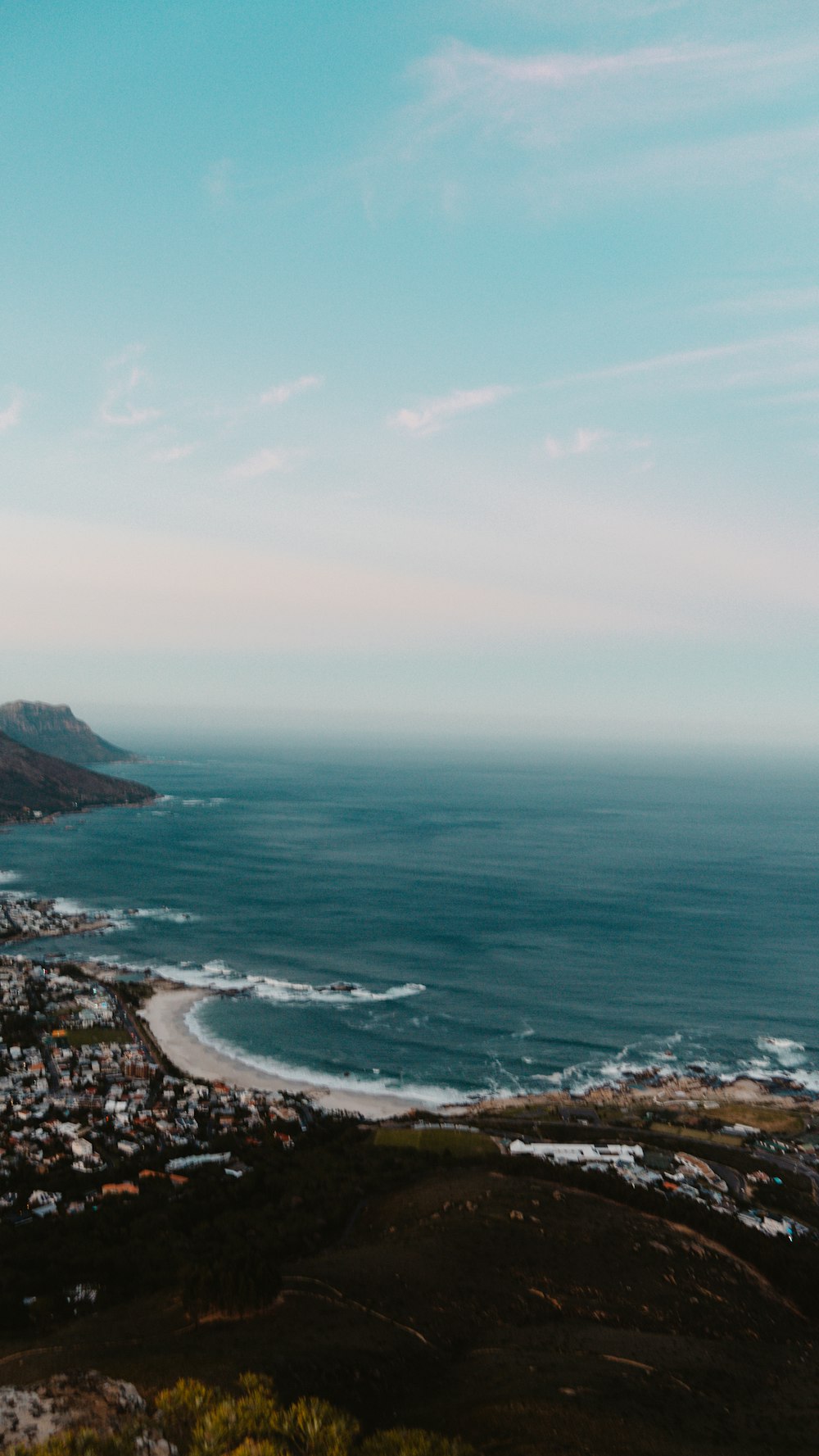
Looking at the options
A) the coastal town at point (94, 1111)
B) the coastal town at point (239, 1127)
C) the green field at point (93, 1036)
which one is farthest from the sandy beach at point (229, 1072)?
the green field at point (93, 1036)

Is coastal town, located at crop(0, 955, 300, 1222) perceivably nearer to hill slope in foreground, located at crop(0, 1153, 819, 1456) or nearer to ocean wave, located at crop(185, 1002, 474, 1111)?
ocean wave, located at crop(185, 1002, 474, 1111)

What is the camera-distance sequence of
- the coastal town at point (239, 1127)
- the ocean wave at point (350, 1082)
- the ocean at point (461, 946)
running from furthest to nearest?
the ocean at point (461, 946)
the ocean wave at point (350, 1082)
the coastal town at point (239, 1127)

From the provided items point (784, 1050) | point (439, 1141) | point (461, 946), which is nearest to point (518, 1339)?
point (439, 1141)

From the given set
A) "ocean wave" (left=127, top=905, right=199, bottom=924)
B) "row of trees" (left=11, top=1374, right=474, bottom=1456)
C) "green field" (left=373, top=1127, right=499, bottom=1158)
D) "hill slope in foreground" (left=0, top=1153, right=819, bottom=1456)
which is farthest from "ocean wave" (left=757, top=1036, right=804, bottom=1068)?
"ocean wave" (left=127, top=905, right=199, bottom=924)

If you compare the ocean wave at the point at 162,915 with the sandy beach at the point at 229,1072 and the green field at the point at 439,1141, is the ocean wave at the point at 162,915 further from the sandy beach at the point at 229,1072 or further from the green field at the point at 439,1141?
the green field at the point at 439,1141

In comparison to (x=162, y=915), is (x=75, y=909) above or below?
above

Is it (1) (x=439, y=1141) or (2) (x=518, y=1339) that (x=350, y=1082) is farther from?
(2) (x=518, y=1339)
